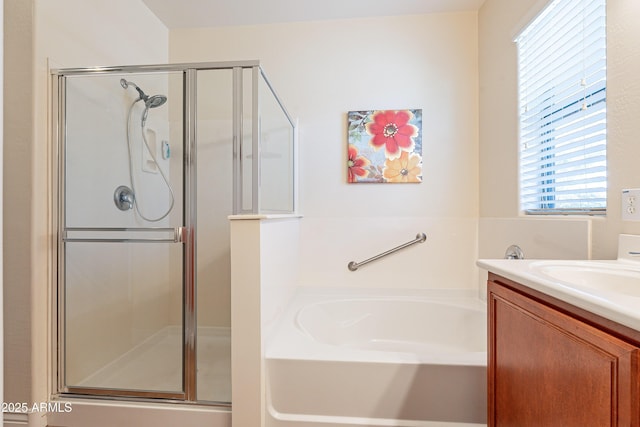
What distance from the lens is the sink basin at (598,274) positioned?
865mm

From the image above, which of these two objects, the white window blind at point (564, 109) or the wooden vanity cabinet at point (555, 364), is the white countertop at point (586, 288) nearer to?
the wooden vanity cabinet at point (555, 364)

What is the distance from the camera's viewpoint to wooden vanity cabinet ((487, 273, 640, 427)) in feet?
1.74

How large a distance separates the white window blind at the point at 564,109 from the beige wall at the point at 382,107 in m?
0.50

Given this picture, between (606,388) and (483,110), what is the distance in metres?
1.90

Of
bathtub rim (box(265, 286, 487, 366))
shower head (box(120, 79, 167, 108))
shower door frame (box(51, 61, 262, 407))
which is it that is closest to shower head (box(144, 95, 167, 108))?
shower head (box(120, 79, 167, 108))

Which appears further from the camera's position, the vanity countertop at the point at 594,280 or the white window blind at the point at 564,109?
the white window blind at the point at 564,109

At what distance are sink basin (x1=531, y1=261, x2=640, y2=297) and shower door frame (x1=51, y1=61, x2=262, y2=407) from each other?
3.79 ft

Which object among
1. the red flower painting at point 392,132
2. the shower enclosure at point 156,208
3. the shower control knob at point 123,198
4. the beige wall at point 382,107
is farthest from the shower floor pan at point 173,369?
the red flower painting at point 392,132

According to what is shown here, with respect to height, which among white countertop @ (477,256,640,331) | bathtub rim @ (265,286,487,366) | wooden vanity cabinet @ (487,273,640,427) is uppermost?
white countertop @ (477,256,640,331)

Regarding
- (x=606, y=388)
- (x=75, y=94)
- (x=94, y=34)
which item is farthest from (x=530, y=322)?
(x=94, y=34)

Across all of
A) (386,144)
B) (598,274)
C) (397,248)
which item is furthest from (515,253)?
(386,144)

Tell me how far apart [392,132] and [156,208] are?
1.59 m

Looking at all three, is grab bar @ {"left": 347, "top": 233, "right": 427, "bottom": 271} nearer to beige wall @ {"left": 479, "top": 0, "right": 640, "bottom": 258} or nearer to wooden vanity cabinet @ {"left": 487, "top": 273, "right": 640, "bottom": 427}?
beige wall @ {"left": 479, "top": 0, "right": 640, "bottom": 258}

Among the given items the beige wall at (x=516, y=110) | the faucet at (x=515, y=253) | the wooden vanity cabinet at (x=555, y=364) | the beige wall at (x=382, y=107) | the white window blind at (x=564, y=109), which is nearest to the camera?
the wooden vanity cabinet at (x=555, y=364)
